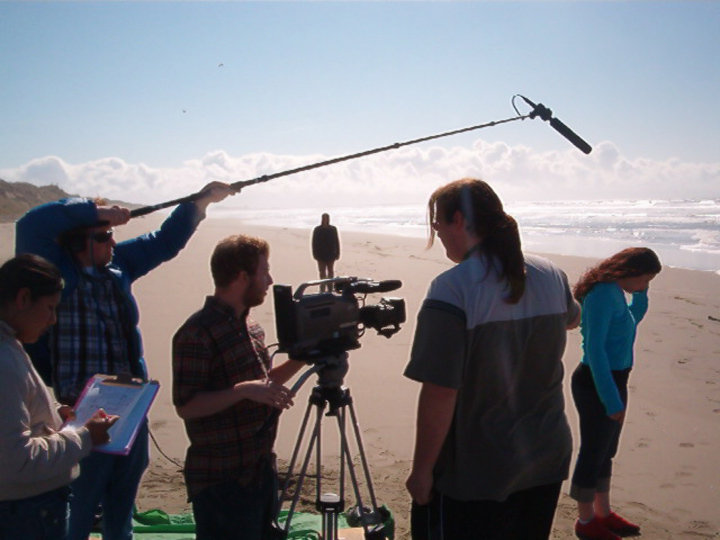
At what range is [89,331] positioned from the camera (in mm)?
2180

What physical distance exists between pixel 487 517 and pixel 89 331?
155 centimetres

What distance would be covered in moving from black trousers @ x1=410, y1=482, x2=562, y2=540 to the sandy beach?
164 centimetres

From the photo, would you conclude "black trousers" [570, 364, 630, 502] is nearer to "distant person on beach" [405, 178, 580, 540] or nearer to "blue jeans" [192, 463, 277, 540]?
"distant person on beach" [405, 178, 580, 540]

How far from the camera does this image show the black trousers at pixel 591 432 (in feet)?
9.77

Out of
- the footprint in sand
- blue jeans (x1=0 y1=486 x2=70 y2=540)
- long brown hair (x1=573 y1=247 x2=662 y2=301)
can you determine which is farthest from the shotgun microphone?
the footprint in sand

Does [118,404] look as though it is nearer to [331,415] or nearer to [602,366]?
[331,415]

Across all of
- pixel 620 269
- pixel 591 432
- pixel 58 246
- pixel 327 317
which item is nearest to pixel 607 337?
pixel 620 269

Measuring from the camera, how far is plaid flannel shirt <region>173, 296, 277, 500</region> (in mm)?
1981

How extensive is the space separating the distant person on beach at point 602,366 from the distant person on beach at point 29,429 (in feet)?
7.39

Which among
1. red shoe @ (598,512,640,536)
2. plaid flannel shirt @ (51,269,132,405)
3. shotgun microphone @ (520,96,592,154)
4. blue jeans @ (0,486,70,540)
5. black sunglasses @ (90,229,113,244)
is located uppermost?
shotgun microphone @ (520,96,592,154)

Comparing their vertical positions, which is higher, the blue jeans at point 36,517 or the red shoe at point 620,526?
the blue jeans at point 36,517

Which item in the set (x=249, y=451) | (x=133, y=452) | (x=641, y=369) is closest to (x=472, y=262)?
(x=249, y=451)

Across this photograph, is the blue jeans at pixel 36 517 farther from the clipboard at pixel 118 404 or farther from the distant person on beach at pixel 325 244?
the distant person on beach at pixel 325 244

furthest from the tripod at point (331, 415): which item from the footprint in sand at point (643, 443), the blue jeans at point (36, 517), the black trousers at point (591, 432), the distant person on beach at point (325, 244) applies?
the distant person on beach at point (325, 244)
